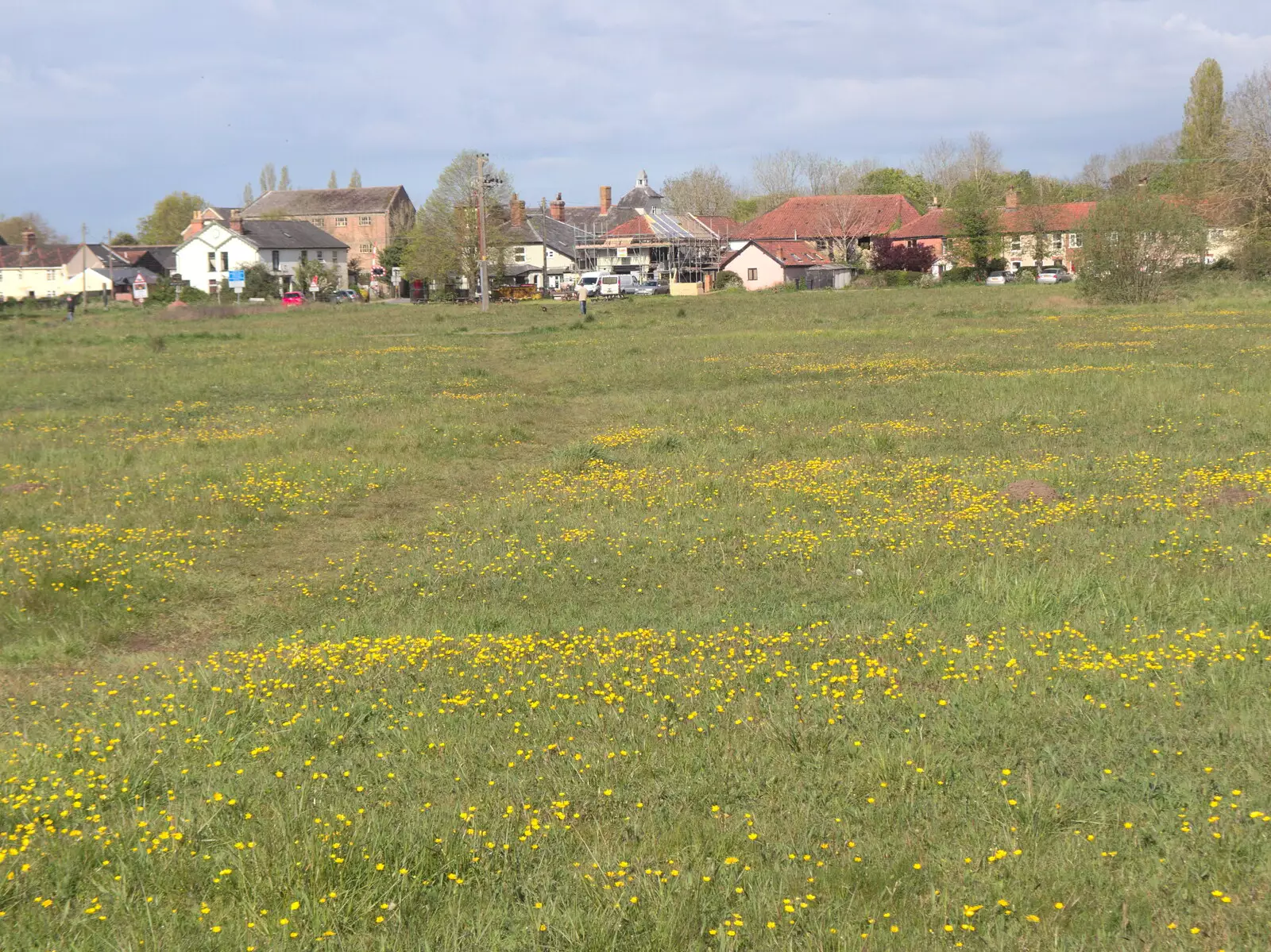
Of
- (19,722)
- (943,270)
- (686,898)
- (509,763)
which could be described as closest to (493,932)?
(686,898)

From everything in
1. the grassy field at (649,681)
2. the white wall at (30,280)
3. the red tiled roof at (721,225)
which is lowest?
the grassy field at (649,681)

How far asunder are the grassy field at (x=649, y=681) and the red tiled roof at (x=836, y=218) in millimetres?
90294

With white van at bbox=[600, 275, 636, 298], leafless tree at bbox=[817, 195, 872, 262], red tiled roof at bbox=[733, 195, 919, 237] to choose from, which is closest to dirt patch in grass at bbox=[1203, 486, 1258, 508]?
white van at bbox=[600, 275, 636, 298]

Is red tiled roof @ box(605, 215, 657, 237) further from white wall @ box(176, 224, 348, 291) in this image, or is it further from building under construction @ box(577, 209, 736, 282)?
white wall @ box(176, 224, 348, 291)

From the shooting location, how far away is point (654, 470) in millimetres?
16203

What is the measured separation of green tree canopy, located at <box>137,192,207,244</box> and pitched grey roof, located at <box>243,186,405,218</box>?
24.2 metres

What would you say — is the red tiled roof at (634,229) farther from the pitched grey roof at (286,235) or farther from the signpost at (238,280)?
the signpost at (238,280)

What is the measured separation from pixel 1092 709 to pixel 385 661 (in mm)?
5254

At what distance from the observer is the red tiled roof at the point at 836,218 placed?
107m

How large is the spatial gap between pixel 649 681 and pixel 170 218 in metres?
166

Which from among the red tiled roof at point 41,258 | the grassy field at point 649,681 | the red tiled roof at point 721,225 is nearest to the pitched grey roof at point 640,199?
the red tiled roof at point 721,225

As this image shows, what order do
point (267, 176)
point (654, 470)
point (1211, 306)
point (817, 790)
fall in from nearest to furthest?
point (817, 790)
point (654, 470)
point (1211, 306)
point (267, 176)

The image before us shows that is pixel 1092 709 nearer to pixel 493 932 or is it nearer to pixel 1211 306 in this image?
pixel 493 932

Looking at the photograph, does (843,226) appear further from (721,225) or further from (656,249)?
(721,225)
